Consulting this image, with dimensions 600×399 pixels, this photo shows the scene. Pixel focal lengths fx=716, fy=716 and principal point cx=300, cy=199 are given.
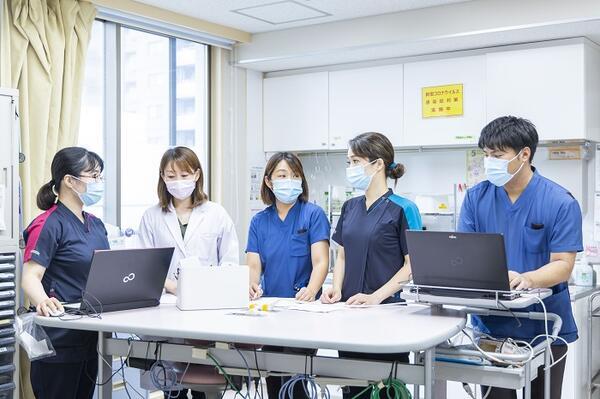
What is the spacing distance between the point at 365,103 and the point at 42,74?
6.74 ft

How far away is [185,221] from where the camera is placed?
10.2 feet

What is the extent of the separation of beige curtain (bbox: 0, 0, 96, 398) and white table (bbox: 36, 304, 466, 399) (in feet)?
3.90

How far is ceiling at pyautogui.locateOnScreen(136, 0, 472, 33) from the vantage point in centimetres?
407

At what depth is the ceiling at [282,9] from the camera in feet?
13.4

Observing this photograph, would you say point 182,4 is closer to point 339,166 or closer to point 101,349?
point 339,166

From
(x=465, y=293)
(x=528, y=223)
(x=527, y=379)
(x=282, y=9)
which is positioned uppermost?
(x=282, y=9)

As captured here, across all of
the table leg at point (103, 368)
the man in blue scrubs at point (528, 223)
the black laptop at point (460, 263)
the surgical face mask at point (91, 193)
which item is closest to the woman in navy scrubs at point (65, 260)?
the surgical face mask at point (91, 193)

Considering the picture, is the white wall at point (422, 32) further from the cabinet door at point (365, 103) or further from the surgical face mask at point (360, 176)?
the surgical face mask at point (360, 176)

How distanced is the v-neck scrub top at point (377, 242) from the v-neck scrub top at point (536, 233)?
0.36 m

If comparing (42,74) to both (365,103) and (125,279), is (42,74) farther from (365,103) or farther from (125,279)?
(365,103)

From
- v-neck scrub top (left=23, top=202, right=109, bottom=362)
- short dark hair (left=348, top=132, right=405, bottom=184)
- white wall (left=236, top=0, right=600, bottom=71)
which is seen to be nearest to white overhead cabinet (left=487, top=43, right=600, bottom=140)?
white wall (left=236, top=0, right=600, bottom=71)

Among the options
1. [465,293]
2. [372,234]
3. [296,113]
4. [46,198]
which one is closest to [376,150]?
[372,234]

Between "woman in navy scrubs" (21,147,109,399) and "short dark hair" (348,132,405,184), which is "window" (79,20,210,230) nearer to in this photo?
"woman in navy scrubs" (21,147,109,399)

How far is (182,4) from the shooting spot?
410 centimetres
